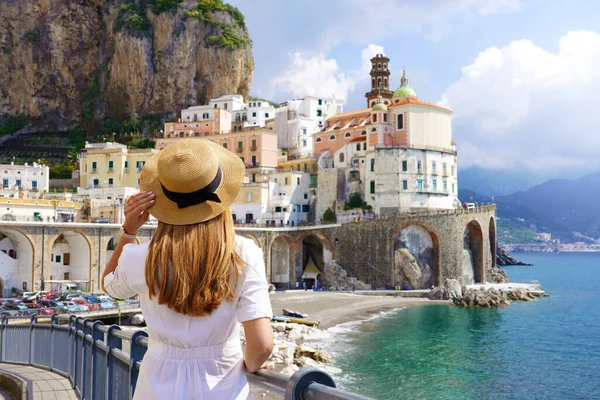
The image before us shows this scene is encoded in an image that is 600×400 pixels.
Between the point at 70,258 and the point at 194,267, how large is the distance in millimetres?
49897

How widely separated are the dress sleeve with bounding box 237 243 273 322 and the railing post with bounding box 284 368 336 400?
39 centimetres

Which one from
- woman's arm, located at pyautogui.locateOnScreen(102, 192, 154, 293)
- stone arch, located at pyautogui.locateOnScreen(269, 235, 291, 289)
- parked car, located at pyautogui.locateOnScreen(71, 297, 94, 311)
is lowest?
parked car, located at pyautogui.locateOnScreen(71, 297, 94, 311)

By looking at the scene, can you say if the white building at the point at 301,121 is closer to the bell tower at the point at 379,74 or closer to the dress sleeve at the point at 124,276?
the bell tower at the point at 379,74

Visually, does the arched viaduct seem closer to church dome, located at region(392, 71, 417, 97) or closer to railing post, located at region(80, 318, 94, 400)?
church dome, located at region(392, 71, 417, 97)

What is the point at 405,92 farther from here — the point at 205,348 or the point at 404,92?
the point at 205,348

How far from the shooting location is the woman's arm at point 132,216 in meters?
3.74

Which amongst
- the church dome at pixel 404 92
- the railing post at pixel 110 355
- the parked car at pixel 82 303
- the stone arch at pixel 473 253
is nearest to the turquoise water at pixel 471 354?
the stone arch at pixel 473 253

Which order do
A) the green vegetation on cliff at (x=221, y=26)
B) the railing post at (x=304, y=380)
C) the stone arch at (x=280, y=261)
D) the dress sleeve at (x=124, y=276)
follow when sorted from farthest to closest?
the green vegetation on cliff at (x=221, y=26), the stone arch at (x=280, y=261), the dress sleeve at (x=124, y=276), the railing post at (x=304, y=380)

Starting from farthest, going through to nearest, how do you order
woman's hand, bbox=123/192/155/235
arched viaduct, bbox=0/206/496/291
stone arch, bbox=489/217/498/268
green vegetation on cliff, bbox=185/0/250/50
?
green vegetation on cliff, bbox=185/0/250/50
stone arch, bbox=489/217/498/268
arched viaduct, bbox=0/206/496/291
woman's hand, bbox=123/192/155/235

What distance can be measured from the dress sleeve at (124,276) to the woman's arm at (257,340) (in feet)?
2.51

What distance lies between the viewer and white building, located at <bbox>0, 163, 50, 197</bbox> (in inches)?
2367

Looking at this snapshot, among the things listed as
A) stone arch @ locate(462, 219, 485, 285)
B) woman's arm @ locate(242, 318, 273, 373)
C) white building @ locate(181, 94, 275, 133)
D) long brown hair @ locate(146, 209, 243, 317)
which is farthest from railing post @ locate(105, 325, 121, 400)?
white building @ locate(181, 94, 275, 133)

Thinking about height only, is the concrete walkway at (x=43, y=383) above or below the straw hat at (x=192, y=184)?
below

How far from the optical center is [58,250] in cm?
4909
